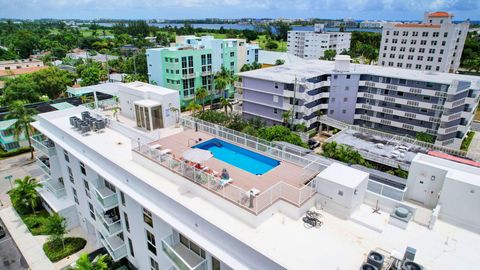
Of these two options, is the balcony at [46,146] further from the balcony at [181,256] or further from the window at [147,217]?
the balcony at [181,256]

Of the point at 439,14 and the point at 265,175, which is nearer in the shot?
the point at 265,175

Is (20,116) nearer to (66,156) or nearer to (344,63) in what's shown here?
(66,156)

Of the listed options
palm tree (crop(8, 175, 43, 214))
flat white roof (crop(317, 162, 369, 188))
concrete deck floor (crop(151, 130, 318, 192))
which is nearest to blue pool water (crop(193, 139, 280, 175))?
concrete deck floor (crop(151, 130, 318, 192))

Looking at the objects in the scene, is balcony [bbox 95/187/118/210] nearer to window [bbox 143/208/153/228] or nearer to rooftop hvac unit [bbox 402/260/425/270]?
window [bbox 143/208/153/228]

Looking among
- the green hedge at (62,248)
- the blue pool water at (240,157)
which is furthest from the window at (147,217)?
the green hedge at (62,248)

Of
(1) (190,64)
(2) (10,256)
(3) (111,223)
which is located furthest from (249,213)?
(1) (190,64)

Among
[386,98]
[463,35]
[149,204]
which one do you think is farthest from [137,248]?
[463,35]
